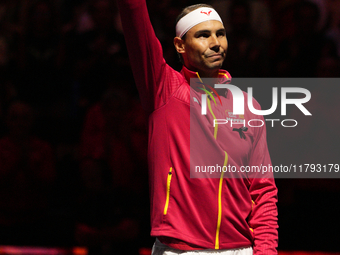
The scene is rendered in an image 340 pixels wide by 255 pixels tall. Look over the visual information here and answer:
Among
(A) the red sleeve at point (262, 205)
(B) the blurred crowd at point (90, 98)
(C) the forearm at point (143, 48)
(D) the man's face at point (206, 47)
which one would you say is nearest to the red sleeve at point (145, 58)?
(C) the forearm at point (143, 48)

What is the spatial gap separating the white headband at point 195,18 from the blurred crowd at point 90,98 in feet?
6.27

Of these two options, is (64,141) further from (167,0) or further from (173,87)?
(173,87)

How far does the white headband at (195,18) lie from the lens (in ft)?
6.57

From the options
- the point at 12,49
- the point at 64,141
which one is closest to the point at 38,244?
the point at 64,141

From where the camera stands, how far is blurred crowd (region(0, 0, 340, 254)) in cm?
363

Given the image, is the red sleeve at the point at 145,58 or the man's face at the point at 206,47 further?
the man's face at the point at 206,47

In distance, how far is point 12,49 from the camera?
15.3 ft

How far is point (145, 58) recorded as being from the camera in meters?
1.82

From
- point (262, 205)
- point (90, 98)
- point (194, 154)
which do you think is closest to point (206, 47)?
point (194, 154)

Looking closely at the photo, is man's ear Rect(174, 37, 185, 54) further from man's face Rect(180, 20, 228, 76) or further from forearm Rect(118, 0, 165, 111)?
forearm Rect(118, 0, 165, 111)

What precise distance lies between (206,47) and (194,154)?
47cm

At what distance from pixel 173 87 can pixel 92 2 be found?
3.26 meters

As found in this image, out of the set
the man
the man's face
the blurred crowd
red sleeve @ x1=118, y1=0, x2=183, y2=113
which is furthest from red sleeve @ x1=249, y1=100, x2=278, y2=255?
the blurred crowd

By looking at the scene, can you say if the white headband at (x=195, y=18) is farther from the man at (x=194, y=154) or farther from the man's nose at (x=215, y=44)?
the man's nose at (x=215, y=44)
